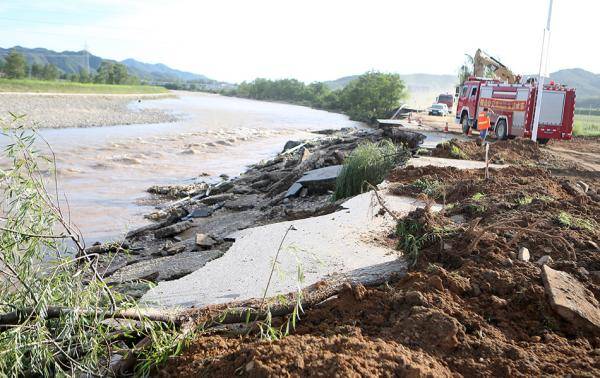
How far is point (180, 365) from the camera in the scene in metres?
3.79

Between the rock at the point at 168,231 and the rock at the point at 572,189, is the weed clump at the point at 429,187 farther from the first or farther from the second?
the rock at the point at 168,231

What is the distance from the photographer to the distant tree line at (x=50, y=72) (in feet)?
208

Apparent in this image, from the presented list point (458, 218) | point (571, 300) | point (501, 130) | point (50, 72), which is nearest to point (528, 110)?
point (501, 130)

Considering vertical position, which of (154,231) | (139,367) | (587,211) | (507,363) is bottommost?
(154,231)

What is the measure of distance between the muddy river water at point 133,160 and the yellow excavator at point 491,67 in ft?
38.9

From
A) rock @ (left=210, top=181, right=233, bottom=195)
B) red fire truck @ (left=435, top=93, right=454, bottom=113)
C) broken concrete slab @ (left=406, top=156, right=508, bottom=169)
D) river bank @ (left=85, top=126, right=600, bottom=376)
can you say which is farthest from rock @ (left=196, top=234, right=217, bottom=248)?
red fire truck @ (left=435, top=93, right=454, bottom=113)

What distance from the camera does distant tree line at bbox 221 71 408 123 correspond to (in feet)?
194

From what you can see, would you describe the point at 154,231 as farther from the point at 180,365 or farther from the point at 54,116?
the point at 54,116

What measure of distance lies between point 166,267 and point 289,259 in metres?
1.94

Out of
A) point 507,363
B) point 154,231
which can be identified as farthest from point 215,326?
point 154,231

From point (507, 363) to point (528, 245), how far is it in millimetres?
2466

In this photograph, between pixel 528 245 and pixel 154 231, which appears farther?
pixel 154 231

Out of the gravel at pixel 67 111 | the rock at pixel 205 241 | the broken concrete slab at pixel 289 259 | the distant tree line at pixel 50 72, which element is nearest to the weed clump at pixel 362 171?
the broken concrete slab at pixel 289 259

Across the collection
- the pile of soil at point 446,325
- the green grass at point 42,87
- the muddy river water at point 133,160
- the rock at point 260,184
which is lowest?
the muddy river water at point 133,160
